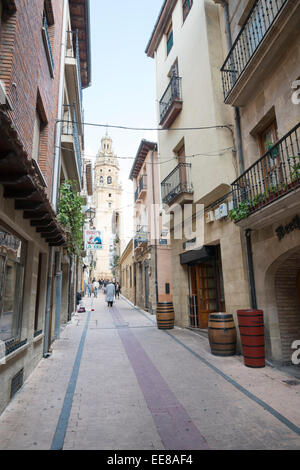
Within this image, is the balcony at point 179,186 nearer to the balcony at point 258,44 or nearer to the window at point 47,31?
the balcony at point 258,44

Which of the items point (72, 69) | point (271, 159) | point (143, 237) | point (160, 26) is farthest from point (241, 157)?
point (143, 237)

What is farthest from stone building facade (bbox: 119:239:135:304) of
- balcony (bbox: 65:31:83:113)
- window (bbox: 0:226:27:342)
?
window (bbox: 0:226:27:342)

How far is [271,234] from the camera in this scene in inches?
256

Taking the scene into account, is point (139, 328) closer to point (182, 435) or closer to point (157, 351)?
point (157, 351)

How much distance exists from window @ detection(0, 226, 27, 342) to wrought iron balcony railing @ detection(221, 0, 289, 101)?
628 centimetres

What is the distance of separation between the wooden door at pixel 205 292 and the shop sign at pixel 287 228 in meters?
4.68

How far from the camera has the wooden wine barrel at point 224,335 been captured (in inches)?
274

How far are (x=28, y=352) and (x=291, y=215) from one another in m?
5.86

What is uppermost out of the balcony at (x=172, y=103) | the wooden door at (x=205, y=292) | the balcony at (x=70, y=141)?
the balcony at (x=172, y=103)

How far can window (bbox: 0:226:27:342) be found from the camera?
14.1 ft

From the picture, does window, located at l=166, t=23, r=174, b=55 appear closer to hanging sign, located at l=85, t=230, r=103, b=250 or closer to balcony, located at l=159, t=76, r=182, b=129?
balcony, located at l=159, t=76, r=182, b=129

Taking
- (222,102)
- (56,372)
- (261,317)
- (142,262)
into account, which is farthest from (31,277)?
(142,262)

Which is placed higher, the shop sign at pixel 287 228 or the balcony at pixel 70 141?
the balcony at pixel 70 141
